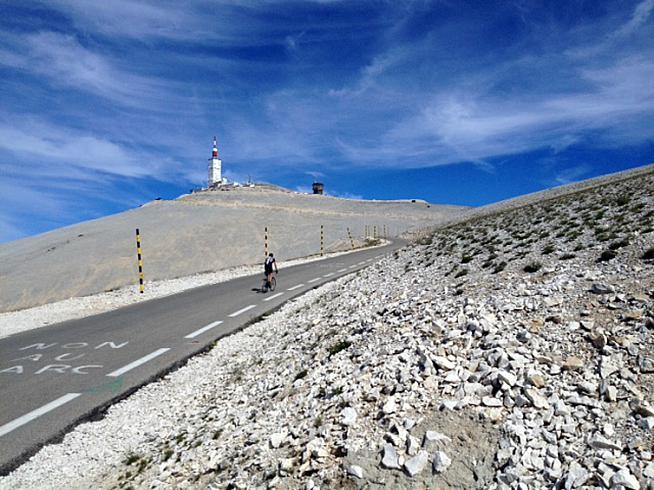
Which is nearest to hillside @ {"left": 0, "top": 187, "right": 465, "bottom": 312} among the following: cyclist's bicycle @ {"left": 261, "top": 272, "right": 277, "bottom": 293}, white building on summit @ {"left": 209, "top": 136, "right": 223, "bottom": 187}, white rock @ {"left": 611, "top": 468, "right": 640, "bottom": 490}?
cyclist's bicycle @ {"left": 261, "top": 272, "right": 277, "bottom": 293}

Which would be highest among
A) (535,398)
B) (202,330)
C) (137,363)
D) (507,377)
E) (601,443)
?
(507,377)

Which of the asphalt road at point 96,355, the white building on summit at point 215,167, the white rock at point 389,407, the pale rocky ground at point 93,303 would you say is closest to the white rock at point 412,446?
the white rock at point 389,407

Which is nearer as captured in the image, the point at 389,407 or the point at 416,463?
the point at 416,463

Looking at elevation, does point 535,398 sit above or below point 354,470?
above

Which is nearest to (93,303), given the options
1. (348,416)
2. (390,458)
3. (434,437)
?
(348,416)

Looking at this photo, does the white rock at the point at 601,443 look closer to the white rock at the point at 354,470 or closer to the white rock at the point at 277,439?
the white rock at the point at 354,470

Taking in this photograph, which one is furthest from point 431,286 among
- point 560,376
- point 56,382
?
point 56,382

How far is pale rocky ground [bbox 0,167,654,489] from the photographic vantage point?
3.40 m

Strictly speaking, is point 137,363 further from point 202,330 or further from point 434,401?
point 434,401

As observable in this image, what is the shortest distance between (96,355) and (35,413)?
2.85 metres

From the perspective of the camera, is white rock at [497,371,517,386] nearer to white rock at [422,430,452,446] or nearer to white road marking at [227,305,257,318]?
white rock at [422,430,452,446]

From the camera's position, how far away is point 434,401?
13.6 ft

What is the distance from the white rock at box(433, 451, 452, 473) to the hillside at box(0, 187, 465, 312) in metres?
23.8

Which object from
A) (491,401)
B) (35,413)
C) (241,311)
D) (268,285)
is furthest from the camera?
(268,285)
